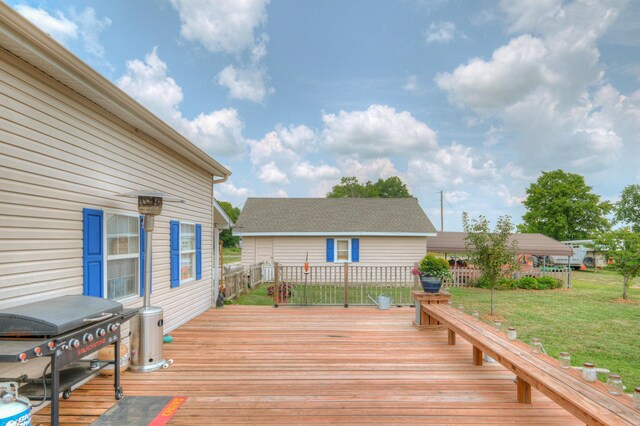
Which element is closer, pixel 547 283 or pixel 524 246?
pixel 547 283

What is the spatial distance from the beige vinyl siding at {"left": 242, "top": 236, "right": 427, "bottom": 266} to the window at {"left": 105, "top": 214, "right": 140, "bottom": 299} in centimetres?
1057

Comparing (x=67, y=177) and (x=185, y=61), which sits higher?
(x=185, y=61)

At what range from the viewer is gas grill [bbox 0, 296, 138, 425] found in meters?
2.40

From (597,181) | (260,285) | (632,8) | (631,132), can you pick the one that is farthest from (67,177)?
(597,181)

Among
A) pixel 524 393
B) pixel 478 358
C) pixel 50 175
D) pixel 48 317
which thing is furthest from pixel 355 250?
pixel 48 317

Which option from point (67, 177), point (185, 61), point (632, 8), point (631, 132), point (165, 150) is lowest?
point (67, 177)

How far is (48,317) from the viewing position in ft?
8.52

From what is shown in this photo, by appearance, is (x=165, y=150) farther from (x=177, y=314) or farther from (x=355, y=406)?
(x=355, y=406)

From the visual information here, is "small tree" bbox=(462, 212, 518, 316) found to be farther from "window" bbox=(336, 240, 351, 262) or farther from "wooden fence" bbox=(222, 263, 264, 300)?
"wooden fence" bbox=(222, 263, 264, 300)

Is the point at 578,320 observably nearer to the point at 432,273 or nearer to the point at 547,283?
the point at 432,273

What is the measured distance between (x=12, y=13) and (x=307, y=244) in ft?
44.7

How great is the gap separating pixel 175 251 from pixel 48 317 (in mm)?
3981

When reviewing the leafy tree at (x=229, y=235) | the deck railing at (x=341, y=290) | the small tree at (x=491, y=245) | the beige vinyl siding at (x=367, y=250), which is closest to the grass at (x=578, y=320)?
the small tree at (x=491, y=245)

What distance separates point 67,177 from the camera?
3.73m
